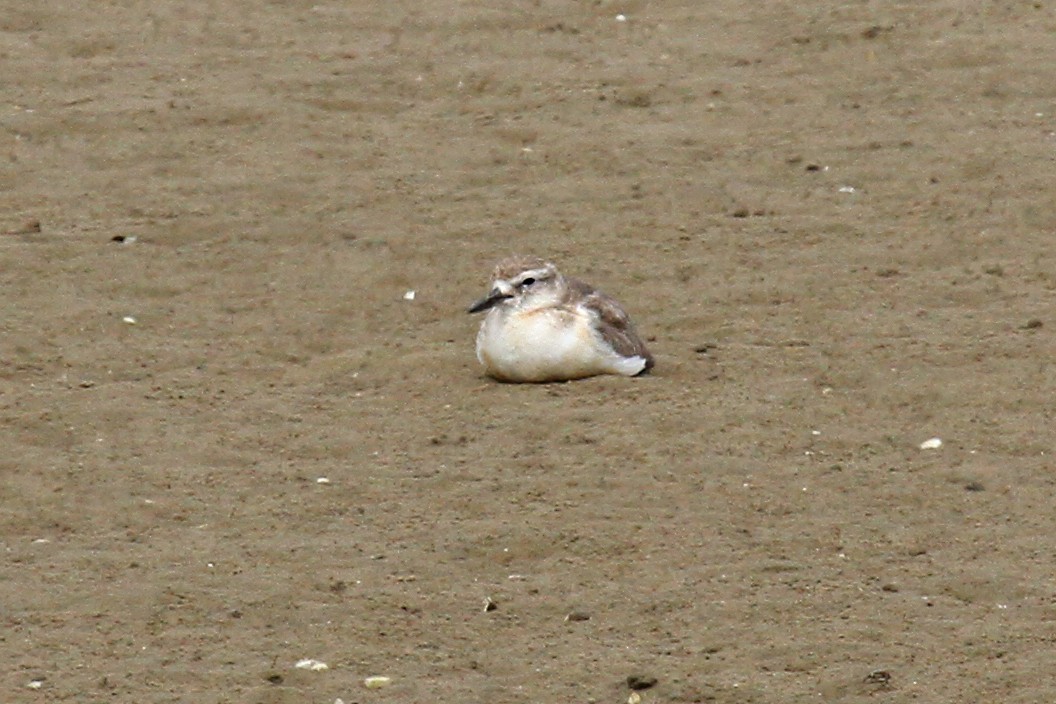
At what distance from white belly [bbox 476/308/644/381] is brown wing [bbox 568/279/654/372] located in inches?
1.5

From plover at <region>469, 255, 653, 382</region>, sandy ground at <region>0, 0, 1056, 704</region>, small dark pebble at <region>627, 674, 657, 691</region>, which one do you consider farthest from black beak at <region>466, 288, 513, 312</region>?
small dark pebble at <region>627, 674, 657, 691</region>

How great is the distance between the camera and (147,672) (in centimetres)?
668

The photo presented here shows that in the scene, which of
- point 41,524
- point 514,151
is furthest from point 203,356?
point 514,151

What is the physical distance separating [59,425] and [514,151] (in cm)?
374

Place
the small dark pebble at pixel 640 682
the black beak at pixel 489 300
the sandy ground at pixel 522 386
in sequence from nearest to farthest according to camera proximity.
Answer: the small dark pebble at pixel 640 682
the sandy ground at pixel 522 386
the black beak at pixel 489 300

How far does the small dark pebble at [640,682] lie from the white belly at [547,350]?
2.68m

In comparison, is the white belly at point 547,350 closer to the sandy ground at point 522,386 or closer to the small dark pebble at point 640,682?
the sandy ground at point 522,386

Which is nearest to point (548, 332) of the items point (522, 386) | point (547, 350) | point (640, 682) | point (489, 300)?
point (547, 350)

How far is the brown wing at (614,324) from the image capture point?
9070mm

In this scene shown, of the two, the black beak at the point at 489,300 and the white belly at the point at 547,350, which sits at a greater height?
the black beak at the point at 489,300

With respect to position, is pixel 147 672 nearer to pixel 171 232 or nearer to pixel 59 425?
pixel 59 425

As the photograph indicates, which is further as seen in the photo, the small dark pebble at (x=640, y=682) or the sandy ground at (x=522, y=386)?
the sandy ground at (x=522, y=386)

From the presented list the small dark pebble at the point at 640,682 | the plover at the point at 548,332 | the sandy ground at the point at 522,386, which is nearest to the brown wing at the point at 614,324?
the plover at the point at 548,332

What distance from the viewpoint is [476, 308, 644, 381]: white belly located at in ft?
29.7
